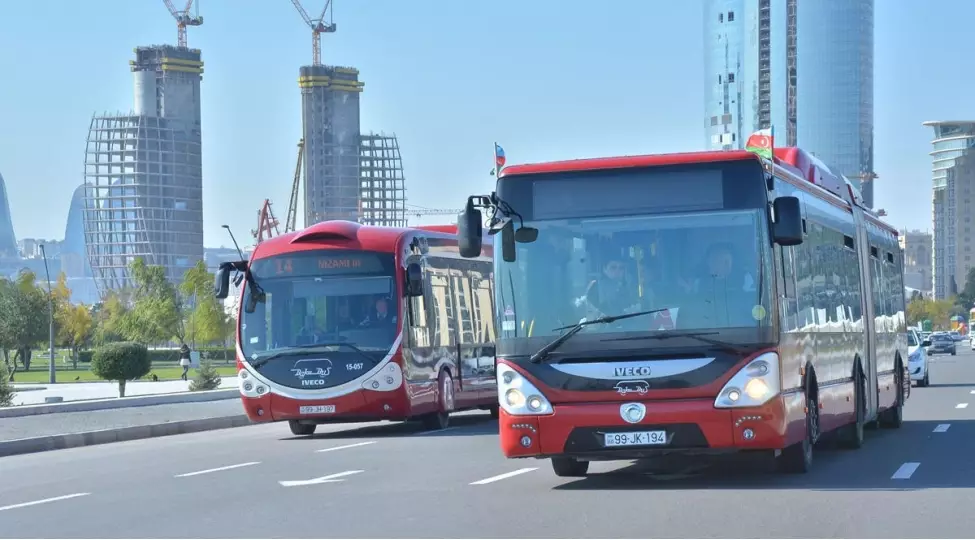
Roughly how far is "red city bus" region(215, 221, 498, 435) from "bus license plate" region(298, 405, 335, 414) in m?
0.01

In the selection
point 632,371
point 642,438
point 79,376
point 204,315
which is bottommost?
point 79,376

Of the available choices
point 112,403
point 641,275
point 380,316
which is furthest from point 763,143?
point 112,403

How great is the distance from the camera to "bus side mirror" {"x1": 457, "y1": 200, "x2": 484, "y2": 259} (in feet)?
42.1

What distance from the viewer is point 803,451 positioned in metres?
14.2

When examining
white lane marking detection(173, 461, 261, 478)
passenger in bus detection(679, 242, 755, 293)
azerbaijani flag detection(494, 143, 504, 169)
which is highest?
azerbaijani flag detection(494, 143, 504, 169)

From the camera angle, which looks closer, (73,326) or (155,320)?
(73,326)

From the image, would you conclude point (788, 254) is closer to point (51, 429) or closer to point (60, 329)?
point (51, 429)

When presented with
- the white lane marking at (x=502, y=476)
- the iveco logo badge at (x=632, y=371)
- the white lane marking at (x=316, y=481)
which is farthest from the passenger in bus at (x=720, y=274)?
the white lane marking at (x=316, y=481)

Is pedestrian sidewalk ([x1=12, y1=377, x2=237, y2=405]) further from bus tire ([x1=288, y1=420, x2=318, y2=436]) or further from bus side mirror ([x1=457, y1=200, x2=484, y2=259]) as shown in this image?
bus side mirror ([x1=457, y1=200, x2=484, y2=259])

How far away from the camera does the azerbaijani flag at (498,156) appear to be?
46.6ft

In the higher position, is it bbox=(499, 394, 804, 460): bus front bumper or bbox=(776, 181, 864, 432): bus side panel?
bbox=(776, 181, 864, 432): bus side panel

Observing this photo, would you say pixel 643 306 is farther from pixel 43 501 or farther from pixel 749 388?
pixel 43 501

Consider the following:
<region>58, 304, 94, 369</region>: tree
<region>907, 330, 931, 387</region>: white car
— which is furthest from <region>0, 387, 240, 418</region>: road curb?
<region>58, 304, 94, 369</region>: tree

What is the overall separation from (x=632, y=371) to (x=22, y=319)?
296ft
